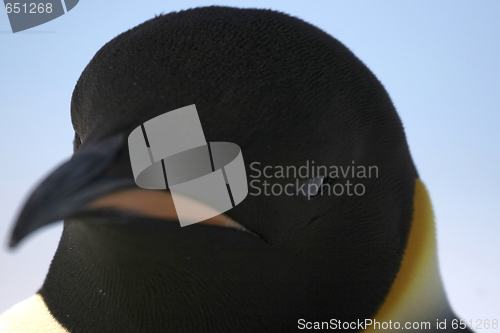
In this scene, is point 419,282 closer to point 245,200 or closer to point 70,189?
point 245,200

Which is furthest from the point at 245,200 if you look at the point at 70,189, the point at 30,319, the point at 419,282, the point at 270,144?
the point at 30,319

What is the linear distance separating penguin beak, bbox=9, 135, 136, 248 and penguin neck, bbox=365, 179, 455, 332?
1181mm

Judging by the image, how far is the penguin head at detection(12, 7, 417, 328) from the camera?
4.53 ft

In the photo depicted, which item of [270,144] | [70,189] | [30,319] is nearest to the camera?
[70,189]

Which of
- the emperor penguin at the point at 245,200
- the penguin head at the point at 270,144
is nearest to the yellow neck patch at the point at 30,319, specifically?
the emperor penguin at the point at 245,200

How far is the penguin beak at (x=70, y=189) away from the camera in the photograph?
3.80 ft

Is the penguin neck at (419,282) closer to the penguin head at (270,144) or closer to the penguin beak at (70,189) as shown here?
the penguin head at (270,144)

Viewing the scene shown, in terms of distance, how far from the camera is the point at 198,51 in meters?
1.48

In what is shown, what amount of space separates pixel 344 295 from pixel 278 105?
2.52 ft

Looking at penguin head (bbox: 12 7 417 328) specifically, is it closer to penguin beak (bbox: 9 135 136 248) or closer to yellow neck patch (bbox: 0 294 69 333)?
penguin beak (bbox: 9 135 136 248)

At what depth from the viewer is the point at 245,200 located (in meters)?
1.50

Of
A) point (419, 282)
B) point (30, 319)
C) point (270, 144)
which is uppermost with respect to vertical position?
point (270, 144)

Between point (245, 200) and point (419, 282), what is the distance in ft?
3.00

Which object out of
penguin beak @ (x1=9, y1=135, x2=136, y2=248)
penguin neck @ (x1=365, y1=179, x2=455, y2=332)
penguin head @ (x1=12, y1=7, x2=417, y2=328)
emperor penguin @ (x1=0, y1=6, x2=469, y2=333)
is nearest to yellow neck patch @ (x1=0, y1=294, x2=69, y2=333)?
emperor penguin @ (x1=0, y1=6, x2=469, y2=333)
